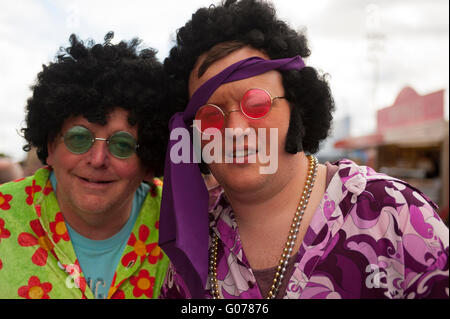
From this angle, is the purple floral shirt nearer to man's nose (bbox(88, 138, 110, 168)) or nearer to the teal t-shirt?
the teal t-shirt

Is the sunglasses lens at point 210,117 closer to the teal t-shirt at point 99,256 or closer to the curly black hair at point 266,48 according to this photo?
the curly black hair at point 266,48

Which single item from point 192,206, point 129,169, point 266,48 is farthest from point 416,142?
point 192,206

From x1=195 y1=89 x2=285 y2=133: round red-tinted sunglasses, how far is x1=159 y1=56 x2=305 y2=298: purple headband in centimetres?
8

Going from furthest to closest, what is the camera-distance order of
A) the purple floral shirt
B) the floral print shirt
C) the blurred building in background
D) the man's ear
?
the blurred building in background, the man's ear, the floral print shirt, the purple floral shirt

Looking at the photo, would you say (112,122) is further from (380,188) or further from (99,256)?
(380,188)

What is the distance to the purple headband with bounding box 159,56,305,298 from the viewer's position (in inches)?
68.4

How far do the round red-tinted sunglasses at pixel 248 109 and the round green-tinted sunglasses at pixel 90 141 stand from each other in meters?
0.62

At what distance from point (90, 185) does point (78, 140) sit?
10.3 inches

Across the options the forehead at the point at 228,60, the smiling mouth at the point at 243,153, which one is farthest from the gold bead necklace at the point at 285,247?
the forehead at the point at 228,60

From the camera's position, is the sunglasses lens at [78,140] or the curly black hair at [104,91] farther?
the curly black hair at [104,91]

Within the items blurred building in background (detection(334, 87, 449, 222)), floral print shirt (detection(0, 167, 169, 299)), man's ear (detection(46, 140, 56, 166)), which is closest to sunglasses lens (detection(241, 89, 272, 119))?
floral print shirt (detection(0, 167, 169, 299))

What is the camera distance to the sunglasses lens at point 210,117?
1.77m

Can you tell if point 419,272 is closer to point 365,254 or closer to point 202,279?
point 365,254

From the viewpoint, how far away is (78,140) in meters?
2.16
